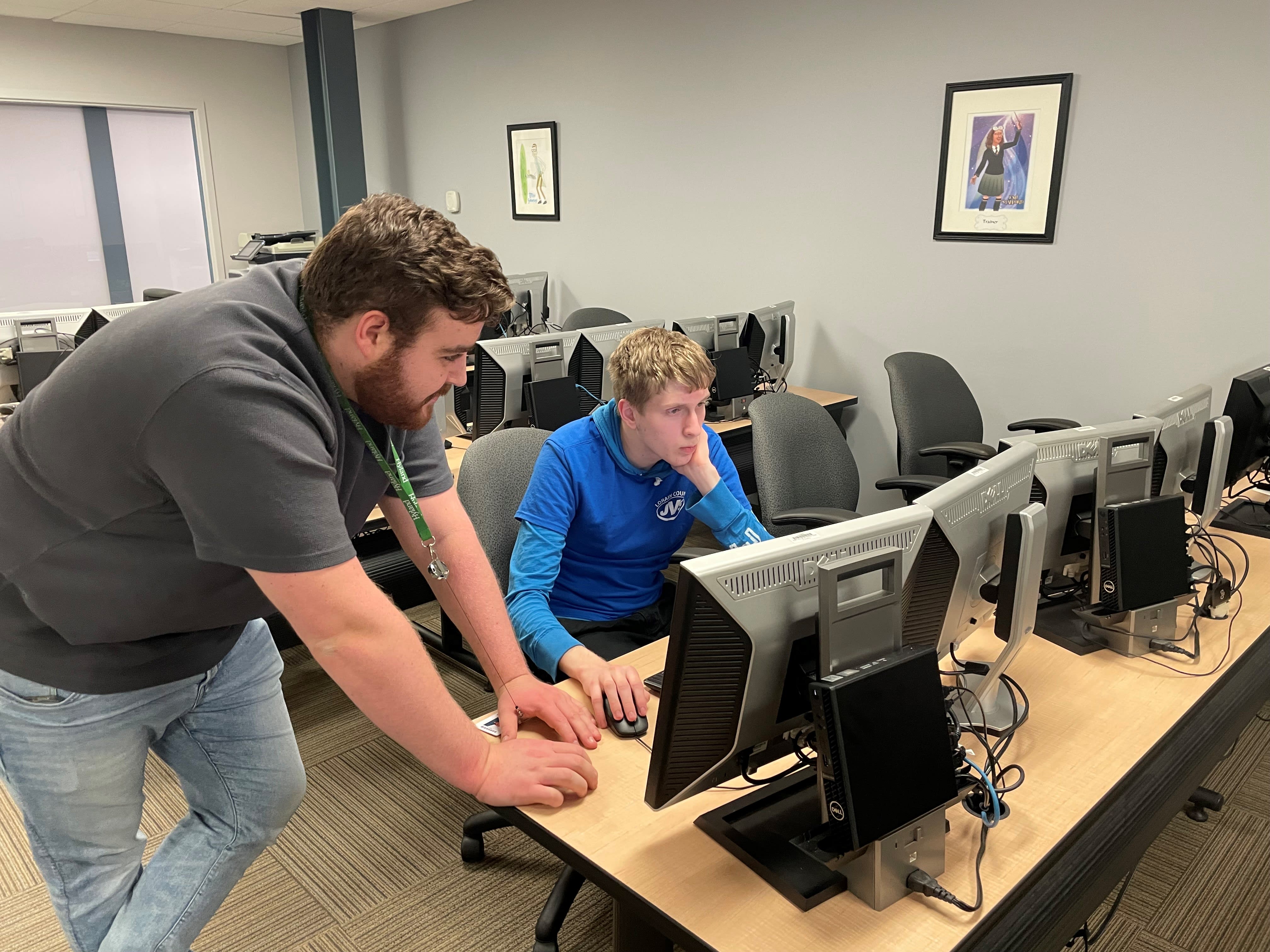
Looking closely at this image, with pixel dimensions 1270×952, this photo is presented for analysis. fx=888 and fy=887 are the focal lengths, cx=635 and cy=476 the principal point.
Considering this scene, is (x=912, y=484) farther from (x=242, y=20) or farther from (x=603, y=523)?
(x=242, y=20)

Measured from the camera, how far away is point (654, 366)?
175 cm

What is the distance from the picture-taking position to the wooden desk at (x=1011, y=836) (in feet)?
3.26

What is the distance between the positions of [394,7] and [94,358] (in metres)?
5.35

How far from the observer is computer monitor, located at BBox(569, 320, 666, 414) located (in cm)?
318

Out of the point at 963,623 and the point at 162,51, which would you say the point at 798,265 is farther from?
the point at 162,51

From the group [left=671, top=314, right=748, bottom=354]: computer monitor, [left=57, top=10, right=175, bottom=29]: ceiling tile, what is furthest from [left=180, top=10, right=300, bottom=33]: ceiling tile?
[left=671, top=314, right=748, bottom=354]: computer monitor

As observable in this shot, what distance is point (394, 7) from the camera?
18.0 ft

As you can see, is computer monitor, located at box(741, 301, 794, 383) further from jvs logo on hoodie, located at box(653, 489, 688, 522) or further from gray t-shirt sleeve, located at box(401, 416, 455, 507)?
gray t-shirt sleeve, located at box(401, 416, 455, 507)

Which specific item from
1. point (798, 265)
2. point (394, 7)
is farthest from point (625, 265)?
point (394, 7)

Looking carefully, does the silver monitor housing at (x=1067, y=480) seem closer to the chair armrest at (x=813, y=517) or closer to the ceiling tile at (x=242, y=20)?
the chair armrest at (x=813, y=517)

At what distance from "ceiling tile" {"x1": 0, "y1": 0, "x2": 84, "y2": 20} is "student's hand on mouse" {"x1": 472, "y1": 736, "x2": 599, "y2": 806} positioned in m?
5.82

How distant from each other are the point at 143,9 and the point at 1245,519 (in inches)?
245

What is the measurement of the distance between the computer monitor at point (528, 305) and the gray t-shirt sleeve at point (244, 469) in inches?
154

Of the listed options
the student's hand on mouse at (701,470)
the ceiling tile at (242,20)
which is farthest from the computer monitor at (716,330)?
the ceiling tile at (242,20)
